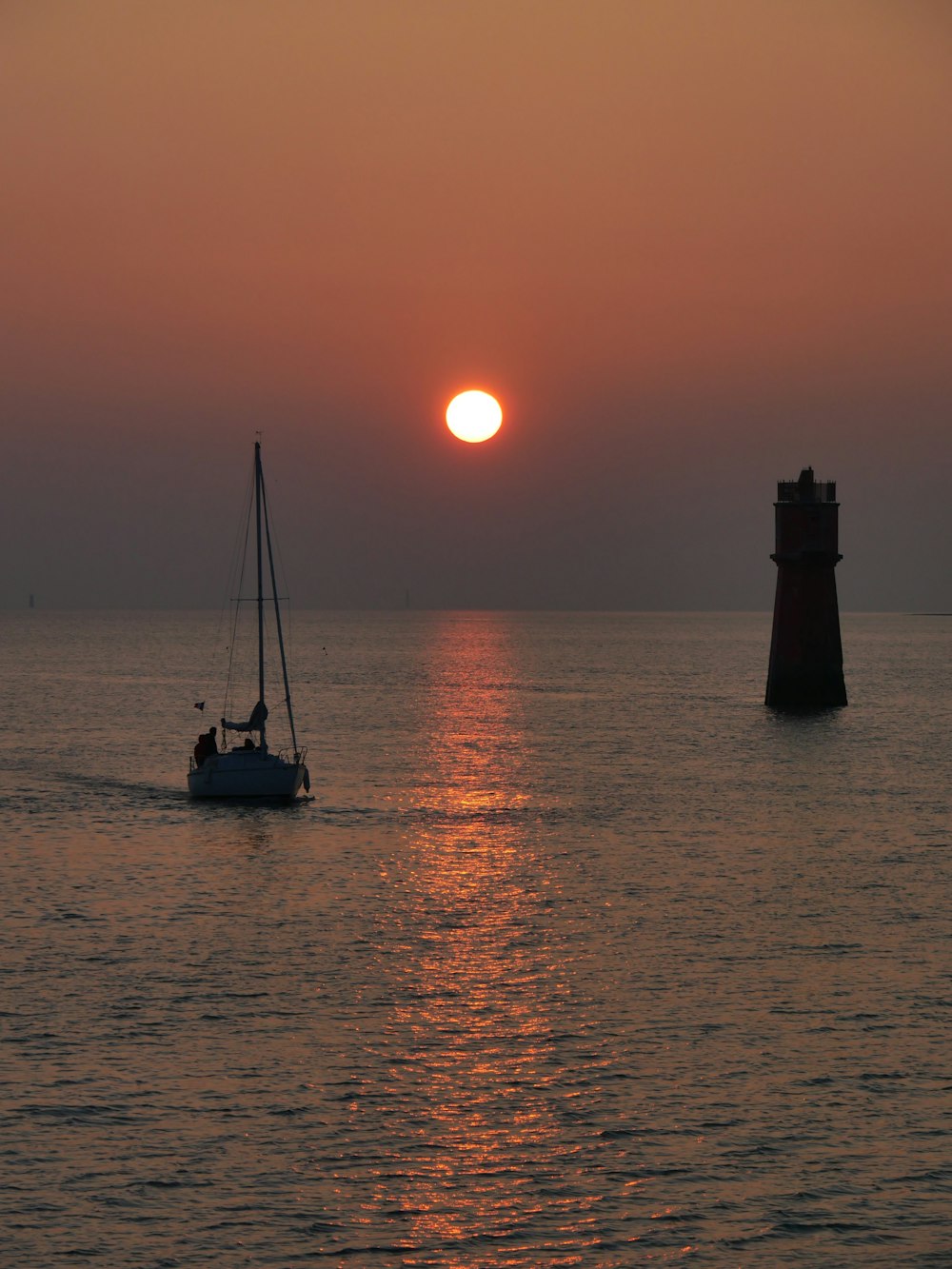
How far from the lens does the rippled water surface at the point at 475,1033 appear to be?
17.2m

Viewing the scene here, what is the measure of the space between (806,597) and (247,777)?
1511 inches

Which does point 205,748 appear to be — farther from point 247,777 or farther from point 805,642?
point 805,642

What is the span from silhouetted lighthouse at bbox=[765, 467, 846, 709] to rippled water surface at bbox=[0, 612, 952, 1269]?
2644 centimetres

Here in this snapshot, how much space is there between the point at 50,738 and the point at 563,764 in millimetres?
32300

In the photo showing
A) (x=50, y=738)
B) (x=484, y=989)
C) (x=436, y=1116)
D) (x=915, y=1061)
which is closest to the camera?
(x=436, y=1116)

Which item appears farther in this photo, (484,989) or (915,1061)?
(484,989)

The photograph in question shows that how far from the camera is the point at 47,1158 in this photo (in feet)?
61.9

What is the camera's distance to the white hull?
181 feet

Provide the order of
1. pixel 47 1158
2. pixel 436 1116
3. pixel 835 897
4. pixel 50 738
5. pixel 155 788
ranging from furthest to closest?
1. pixel 50 738
2. pixel 155 788
3. pixel 835 897
4. pixel 436 1116
5. pixel 47 1158

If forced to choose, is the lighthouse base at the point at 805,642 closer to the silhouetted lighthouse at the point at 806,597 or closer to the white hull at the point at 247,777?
the silhouetted lighthouse at the point at 806,597

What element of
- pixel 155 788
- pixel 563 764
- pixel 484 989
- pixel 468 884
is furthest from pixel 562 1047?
pixel 563 764

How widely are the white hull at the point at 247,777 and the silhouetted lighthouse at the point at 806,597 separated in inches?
1436

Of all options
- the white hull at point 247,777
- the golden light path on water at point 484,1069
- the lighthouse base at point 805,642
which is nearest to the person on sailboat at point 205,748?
the white hull at point 247,777

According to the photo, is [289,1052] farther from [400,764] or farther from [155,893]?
[400,764]
